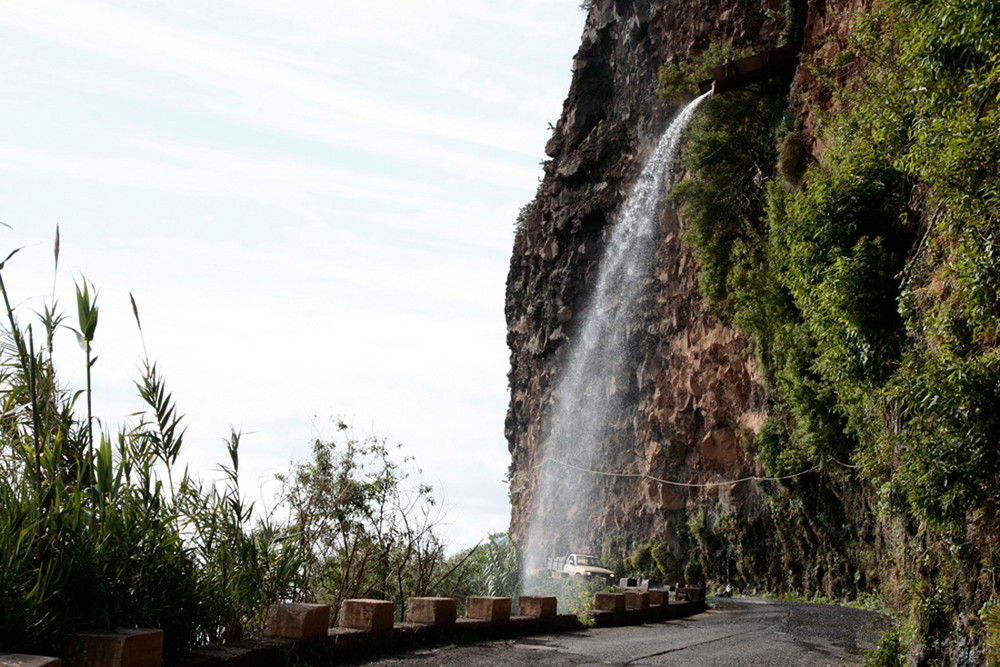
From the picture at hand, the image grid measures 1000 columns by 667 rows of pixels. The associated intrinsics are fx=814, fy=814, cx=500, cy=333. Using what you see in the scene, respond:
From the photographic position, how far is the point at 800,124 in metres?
19.2

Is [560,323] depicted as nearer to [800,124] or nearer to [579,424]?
[579,424]

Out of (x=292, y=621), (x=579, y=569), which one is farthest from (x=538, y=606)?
(x=579, y=569)

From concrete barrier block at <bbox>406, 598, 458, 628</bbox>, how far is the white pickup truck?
15843 millimetres

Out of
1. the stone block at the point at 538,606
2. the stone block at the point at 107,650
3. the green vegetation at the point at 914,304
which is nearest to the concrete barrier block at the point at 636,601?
the stone block at the point at 538,606

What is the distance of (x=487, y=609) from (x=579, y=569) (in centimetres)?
1571

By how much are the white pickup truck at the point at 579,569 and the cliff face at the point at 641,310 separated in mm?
2177

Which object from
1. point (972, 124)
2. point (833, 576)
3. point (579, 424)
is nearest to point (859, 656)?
point (972, 124)

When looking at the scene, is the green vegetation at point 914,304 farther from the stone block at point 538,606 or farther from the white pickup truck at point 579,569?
the white pickup truck at point 579,569

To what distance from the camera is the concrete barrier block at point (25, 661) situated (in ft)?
12.2

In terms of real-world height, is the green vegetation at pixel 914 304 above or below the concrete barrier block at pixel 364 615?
above

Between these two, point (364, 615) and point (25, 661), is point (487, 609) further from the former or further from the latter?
point (25, 661)

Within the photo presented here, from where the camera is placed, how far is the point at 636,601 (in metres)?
12.4

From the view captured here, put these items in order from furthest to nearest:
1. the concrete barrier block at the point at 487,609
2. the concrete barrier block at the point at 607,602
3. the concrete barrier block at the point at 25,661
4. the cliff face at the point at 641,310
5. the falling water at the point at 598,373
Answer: the falling water at the point at 598,373 → the cliff face at the point at 641,310 → the concrete barrier block at the point at 607,602 → the concrete barrier block at the point at 487,609 → the concrete barrier block at the point at 25,661

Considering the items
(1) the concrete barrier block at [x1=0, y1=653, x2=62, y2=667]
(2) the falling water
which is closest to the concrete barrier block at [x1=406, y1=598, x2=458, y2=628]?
(1) the concrete barrier block at [x1=0, y1=653, x2=62, y2=667]
